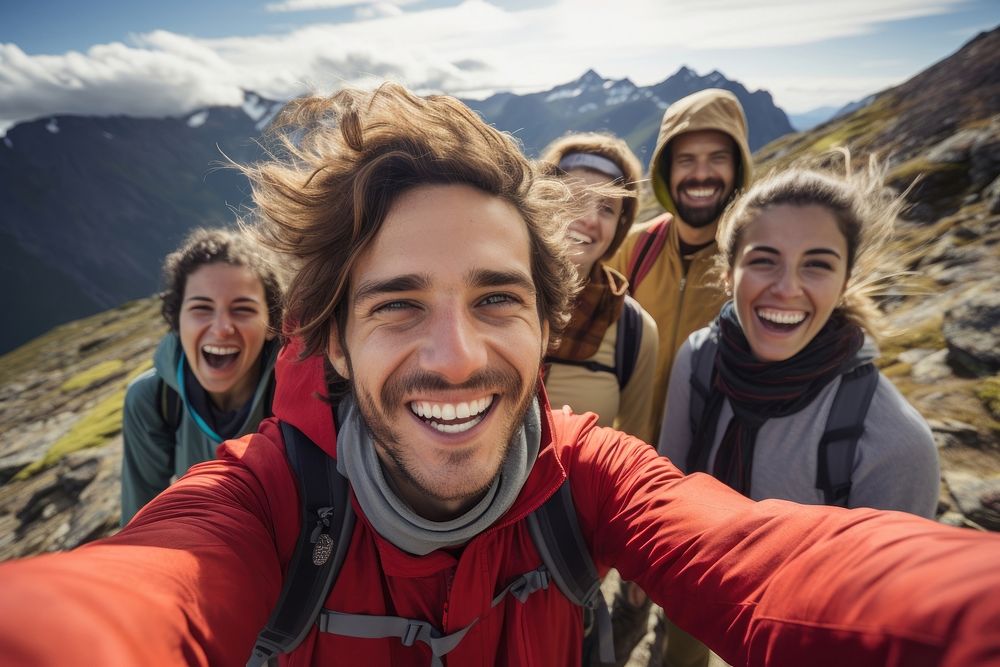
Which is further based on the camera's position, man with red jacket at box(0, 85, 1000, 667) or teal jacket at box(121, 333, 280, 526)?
teal jacket at box(121, 333, 280, 526)

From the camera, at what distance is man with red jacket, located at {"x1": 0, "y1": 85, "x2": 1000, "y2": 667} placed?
150cm

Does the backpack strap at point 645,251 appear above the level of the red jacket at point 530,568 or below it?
above

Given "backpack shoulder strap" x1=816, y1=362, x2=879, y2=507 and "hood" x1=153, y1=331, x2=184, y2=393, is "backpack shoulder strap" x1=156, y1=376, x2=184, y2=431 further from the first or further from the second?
"backpack shoulder strap" x1=816, y1=362, x2=879, y2=507

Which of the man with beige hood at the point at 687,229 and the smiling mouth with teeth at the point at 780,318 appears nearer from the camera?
the smiling mouth with teeth at the point at 780,318

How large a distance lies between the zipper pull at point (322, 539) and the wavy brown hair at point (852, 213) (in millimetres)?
4293

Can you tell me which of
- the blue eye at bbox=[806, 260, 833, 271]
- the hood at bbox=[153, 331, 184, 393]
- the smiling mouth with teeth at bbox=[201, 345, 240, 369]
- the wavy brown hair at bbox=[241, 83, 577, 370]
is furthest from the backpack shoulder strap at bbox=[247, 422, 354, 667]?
the blue eye at bbox=[806, 260, 833, 271]

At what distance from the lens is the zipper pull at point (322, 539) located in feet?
8.39

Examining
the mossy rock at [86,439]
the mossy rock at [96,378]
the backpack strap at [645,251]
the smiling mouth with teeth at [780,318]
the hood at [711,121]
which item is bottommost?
the mossy rock at [96,378]

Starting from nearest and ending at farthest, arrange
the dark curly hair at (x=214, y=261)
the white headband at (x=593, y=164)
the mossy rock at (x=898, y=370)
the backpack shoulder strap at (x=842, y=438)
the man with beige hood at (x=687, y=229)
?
the backpack shoulder strap at (x=842, y=438) < the dark curly hair at (x=214, y=261) < the white headband at (x=593, y=164) < the man with beige hood at (x=687, y=229) < the mossy rock at (x=898, y=370)

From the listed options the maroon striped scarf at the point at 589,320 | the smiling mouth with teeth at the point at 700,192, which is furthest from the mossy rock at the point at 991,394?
the maroon striped scarf at the point at 589,320

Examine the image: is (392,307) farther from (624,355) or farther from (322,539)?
(624,355)

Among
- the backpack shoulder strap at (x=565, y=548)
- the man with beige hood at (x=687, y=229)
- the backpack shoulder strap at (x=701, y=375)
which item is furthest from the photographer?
the man with beige hood at (x=687, y=229)

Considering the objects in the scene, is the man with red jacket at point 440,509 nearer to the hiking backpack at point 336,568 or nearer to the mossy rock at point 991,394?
the hiking backpack at point 336,568

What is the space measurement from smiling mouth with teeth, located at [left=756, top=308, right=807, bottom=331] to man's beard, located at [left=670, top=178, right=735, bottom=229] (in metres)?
2.77
